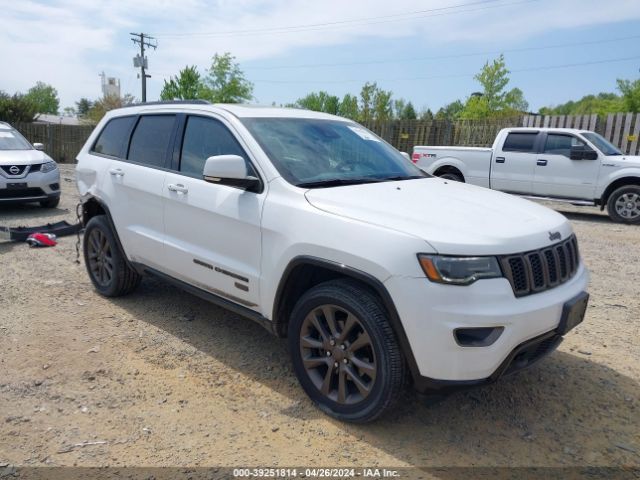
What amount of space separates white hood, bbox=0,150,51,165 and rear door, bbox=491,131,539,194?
9219 mm

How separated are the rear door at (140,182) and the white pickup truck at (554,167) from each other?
8616mm

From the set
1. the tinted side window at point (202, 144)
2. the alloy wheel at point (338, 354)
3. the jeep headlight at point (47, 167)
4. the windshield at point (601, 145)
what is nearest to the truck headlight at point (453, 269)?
the alloy wheel at point (338, 354)

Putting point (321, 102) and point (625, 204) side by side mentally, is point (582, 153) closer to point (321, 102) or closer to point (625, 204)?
point (625, 204)

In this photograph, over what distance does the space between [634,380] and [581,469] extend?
4.16ft

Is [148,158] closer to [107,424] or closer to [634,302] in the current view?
[107,424]

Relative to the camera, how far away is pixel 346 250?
2930 mm

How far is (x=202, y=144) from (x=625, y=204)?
902 centimetres

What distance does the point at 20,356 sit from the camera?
13.2ft

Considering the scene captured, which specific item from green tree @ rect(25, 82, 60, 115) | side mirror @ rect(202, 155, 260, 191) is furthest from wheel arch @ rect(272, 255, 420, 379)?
green tree @ rect(25, 82, 60, 115)

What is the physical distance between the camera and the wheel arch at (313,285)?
2785 millimetres

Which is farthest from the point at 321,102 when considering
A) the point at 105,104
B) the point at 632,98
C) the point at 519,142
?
the point at 519,142

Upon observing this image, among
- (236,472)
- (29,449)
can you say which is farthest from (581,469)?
(29,449)

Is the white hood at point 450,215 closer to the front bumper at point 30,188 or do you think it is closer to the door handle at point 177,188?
the door handle at point 177,188

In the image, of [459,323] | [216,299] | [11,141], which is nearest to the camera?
[459,323]
